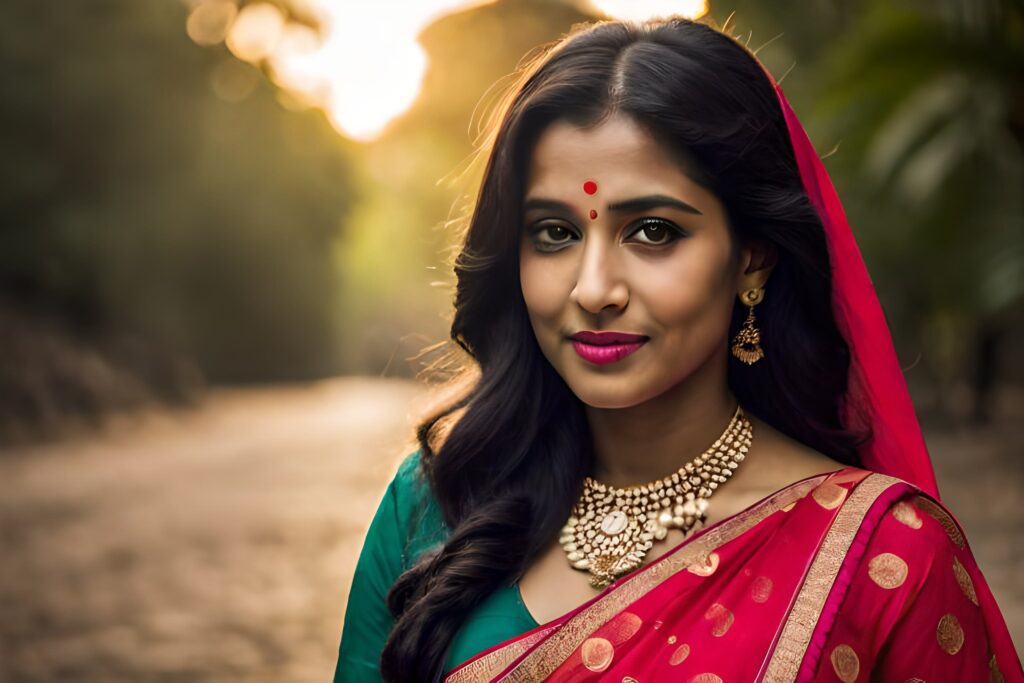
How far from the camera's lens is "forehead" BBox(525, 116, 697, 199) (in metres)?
1.82

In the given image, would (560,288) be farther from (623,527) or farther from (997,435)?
(997,435)

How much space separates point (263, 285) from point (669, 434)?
2191 cm

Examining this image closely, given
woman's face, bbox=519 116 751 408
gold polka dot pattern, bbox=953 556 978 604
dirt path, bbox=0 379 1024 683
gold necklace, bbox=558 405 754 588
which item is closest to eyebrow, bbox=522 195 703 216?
woman's face, bbox=519 116 751 408

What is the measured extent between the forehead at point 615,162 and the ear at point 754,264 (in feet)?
0.60

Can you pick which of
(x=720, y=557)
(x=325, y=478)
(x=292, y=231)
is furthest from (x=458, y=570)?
(x=292, y=231)

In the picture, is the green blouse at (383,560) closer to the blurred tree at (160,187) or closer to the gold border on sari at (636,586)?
the gold border on sari at (636,586)

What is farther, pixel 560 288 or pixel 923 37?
pixel 923 37

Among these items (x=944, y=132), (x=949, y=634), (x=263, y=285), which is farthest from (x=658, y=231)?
(x=263, y=285)

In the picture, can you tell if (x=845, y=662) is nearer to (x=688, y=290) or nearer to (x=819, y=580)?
(x=819, y=580)

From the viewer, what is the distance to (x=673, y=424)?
1.99m

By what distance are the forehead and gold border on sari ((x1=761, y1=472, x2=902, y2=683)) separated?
21.6 inches

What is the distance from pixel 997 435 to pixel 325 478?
310 inches

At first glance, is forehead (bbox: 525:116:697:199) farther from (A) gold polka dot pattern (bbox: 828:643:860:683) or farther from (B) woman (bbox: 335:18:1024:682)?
(A) gold polka dot pattern (bbox: 828:643:860:683)

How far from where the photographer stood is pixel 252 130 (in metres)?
21.1
